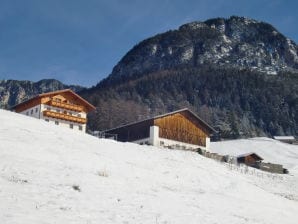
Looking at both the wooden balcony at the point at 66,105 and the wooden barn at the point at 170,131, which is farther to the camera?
the wooden barn at the point at 170,131

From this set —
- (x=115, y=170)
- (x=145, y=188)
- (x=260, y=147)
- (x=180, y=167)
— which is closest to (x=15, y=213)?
(x=145, y=188)

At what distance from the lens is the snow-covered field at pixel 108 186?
72.3ft

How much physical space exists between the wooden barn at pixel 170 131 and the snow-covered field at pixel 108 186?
2817 cm

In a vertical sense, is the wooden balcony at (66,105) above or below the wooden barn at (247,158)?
above

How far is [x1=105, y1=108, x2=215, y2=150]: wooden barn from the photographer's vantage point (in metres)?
83.4

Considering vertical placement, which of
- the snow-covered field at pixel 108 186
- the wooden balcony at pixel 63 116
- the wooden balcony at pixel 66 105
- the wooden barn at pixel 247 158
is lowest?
the snow-covered field at pixel 108 186

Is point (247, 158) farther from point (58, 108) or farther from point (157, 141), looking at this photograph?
point (58, 108)

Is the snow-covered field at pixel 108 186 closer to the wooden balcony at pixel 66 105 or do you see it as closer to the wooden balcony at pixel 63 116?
the wooden balcony at pixel 63 116

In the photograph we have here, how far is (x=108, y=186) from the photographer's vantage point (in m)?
29.2

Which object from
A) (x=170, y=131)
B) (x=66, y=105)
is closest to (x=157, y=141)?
(x=170, y=131)

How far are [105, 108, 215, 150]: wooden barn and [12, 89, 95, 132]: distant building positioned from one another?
8.55 meters

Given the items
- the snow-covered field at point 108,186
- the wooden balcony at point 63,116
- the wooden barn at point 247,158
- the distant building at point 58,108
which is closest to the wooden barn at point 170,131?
the wooden barn at point 247,158

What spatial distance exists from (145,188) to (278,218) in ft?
27.4

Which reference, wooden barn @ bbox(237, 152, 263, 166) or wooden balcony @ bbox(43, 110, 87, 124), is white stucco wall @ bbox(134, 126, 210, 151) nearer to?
wooden balcony @ bbox(43, 110, 87, 124)
